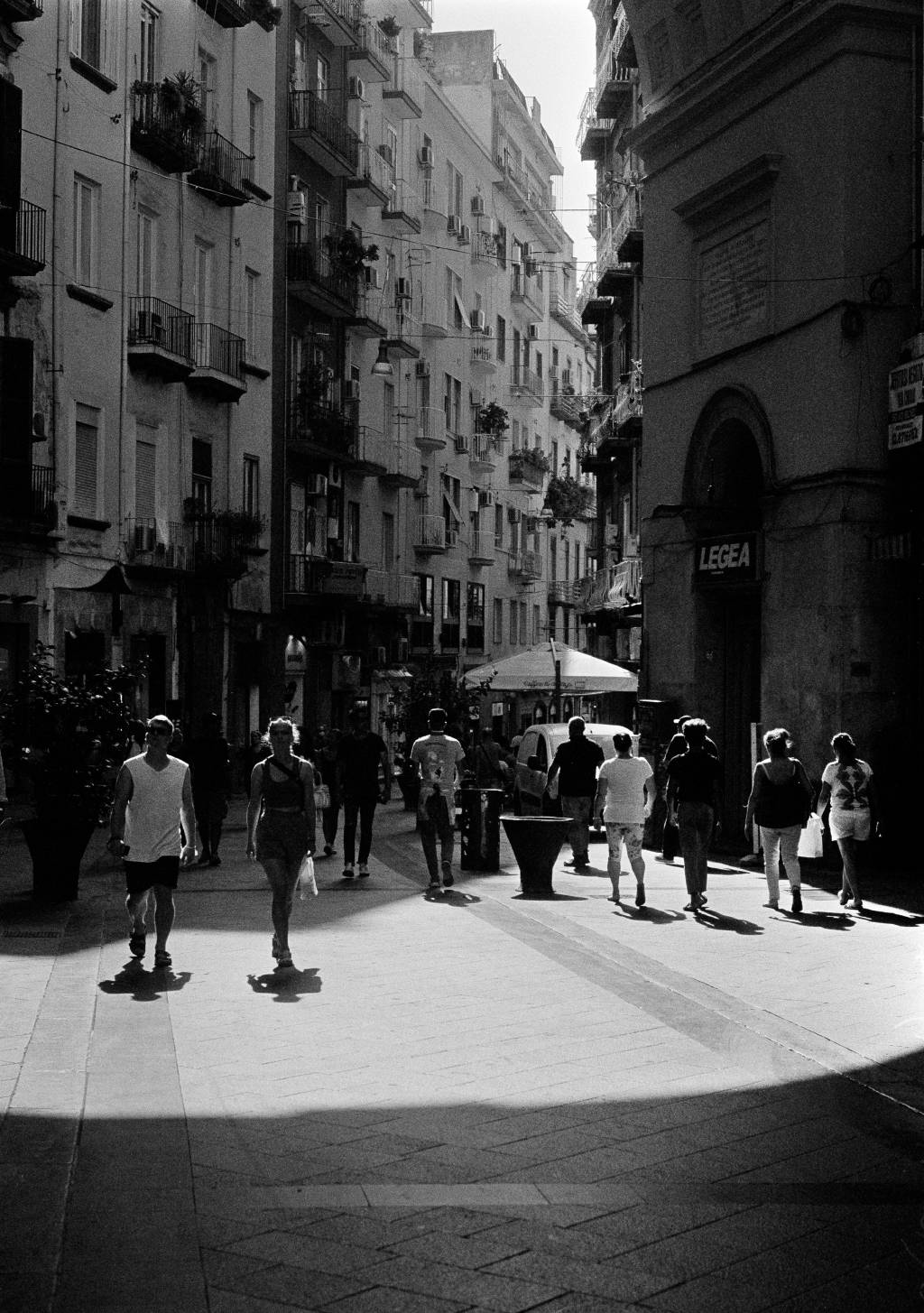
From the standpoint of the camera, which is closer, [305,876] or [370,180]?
[305,876]

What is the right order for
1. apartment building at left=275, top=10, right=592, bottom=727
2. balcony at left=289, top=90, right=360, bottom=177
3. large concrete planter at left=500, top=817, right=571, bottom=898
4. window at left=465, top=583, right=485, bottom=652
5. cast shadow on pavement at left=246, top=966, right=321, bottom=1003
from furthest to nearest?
1. window at left=465, top=583, right=485, bottom=652
2. apartment building at left=275, top=10, right=592, bottom=727
3. balcony at left=289, top=90, right=360, bottom=177
4. large concrete planter at left=500, top=817, right=571, bottom=898
5. cast shadow on pavement at left=246, top=966, right=321, bottom=1003

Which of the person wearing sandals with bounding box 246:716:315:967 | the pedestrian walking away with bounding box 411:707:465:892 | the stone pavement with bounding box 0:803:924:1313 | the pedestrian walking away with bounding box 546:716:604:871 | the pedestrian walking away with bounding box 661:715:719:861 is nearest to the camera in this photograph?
the stone pavement with bounding box 0:803:924:1313

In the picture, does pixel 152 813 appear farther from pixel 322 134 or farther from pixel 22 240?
pixel 322 134

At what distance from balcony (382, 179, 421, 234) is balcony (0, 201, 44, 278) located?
21.2 m

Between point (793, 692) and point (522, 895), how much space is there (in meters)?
4.60

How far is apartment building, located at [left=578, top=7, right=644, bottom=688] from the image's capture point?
A: 113 ft

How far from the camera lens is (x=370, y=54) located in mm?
44188

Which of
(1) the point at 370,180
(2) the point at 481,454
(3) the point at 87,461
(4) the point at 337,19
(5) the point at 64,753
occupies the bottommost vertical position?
(5) the point at 64,753

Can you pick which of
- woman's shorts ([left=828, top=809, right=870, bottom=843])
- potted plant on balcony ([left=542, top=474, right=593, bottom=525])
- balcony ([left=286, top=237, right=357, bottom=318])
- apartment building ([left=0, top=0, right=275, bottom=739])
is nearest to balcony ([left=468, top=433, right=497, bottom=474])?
potted plant on balcony ([left=542, top=474, right=593, bottom=525])

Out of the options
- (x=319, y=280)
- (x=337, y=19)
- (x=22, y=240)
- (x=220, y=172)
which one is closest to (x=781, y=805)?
(x=22, y=240)

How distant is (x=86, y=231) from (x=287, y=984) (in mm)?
20310

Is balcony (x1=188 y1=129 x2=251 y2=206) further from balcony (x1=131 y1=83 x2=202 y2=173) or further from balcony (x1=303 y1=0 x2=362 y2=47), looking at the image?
balcony (x1=303 y1=0 x2=362 y2=47)

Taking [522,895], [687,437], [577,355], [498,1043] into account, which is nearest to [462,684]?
[687,437]

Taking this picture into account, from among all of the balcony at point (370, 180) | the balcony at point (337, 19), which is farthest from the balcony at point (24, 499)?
the balcony at point (370, 180)
